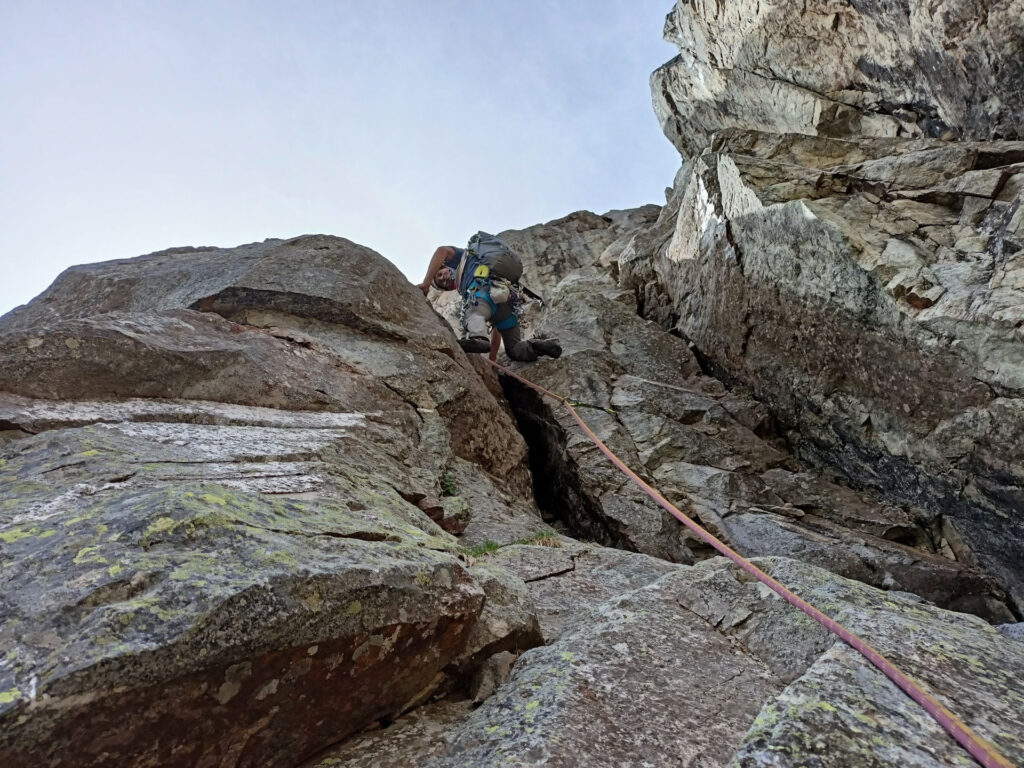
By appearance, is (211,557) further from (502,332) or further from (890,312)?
(502,332)

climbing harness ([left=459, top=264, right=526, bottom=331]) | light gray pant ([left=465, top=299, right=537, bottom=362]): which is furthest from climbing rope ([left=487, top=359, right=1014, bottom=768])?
climbing harness ([left=459, top=264, right=526, bottom=331])

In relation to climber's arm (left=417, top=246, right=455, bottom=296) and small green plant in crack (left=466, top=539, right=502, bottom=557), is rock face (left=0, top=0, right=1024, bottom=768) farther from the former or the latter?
climber's arm (left=417, top=246, right=455, bottom=296)

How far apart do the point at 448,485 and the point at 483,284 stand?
21.3 ft

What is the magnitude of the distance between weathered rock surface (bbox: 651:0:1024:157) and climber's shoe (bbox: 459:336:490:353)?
36.1 feet

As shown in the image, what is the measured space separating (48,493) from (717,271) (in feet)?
43.3

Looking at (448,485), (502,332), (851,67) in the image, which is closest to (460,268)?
(502,332)

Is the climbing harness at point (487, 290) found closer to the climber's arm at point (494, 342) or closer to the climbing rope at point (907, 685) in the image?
the climber's arm at point (494, 342)

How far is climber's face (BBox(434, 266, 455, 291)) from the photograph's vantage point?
48.6ft

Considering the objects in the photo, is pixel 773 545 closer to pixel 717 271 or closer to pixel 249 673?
pixel 717 271

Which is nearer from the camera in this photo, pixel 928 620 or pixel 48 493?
pixel 48 493

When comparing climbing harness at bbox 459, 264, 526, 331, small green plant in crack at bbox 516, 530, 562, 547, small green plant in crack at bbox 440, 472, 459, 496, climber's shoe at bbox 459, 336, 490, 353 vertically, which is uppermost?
climbing harness at bbox 459, 264, 526, 331

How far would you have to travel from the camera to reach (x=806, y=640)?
457cm

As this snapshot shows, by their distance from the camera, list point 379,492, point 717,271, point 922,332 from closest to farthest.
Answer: point 379,492
point 922,332
point 717,271

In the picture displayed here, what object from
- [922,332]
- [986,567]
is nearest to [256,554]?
[922,332]
